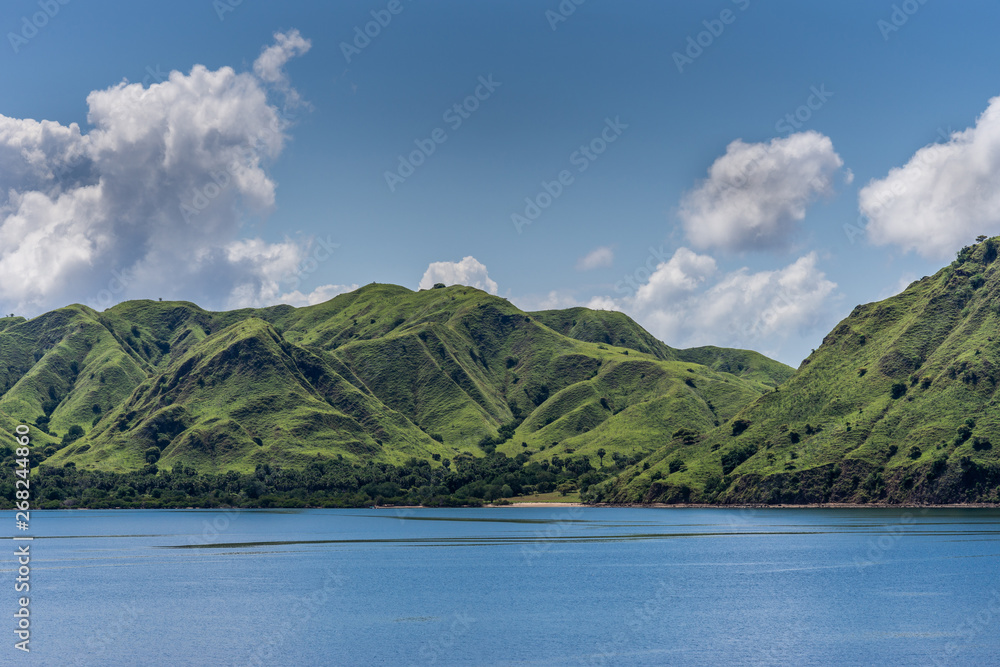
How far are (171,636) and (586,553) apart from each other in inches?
3812

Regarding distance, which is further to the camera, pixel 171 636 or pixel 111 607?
pixel 111 607

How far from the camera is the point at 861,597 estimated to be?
104312 mm

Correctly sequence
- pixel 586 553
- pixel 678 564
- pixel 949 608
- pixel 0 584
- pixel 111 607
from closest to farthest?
A: pixel 949 608 → pixel 111 607 → pixel 0 584 → pixel 678 564 → pixel 586 553

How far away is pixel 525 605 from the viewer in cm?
10319

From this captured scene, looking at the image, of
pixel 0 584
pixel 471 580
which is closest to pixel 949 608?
pixel 471 580

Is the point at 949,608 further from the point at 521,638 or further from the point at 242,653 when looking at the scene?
the point at 242,653

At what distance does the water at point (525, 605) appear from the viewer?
2987 inches

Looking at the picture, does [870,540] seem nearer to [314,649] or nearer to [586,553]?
[586,553]

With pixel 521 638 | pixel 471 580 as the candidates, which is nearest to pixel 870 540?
pixel 471 580

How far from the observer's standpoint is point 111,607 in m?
102

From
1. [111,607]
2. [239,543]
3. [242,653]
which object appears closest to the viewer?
[242,653]

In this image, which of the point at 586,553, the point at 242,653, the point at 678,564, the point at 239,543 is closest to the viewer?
the point at 242,653

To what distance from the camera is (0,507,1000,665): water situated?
75.9 m

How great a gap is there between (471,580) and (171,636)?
50.9 m
